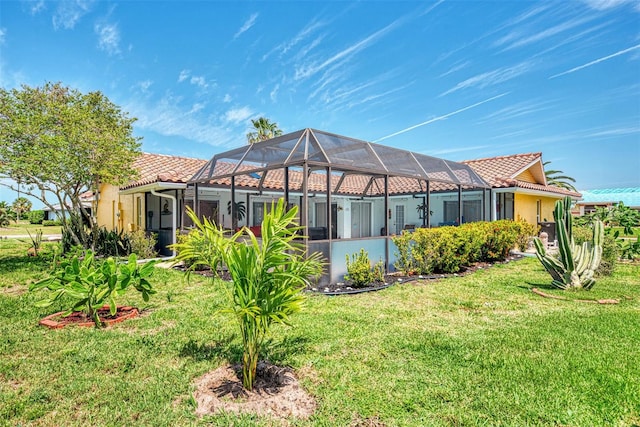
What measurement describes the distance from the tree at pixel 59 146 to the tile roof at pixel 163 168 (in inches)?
49.9

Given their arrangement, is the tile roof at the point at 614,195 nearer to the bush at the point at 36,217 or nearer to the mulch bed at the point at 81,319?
the mulch bed at the point at 81,319

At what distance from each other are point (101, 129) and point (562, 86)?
19.4 metres

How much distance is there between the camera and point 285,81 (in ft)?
57.9

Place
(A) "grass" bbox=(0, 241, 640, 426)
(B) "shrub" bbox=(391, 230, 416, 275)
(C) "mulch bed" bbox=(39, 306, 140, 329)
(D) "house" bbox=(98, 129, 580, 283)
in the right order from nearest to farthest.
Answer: (A) "grass" bbox=(0, 241, 640, 426)
(C) "mulch bed" bbox=(39, 306, 140, 329)
(D) "house" bbox=(98, 129, 580, 283)
(B) "shrub" bbox=(391, 230, 416, 275)

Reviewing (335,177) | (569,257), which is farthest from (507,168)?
(569,257)

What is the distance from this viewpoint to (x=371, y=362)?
395 centimetres

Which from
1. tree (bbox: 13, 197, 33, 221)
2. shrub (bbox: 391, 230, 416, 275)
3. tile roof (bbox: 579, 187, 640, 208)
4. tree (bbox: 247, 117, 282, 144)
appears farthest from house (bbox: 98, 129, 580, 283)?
tree (bbox: 13, 197, 33, 221)

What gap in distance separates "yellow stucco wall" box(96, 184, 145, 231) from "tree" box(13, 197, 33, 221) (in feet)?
152

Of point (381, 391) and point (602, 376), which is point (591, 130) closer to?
point (602, 376)

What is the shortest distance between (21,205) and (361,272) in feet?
220

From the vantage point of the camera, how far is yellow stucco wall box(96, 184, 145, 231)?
17.0 m

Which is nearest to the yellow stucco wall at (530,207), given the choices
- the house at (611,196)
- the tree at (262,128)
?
the tree at (262,128)

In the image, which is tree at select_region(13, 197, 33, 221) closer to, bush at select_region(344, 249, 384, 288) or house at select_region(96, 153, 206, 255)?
A: house at select_region(96, 153, 206, 255)

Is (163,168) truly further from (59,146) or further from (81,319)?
(81,319)
